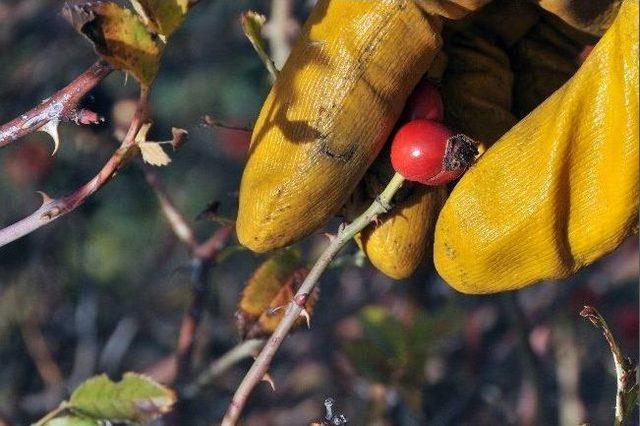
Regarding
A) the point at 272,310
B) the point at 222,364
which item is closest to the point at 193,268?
the point at 222,364

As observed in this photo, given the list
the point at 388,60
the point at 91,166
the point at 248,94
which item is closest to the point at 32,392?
the point at 91,166

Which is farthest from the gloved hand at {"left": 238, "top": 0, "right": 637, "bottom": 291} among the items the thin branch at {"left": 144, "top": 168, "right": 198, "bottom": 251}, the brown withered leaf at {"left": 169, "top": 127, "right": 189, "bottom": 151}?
the thin branch at {"left": 144, "top": 168, "right": 198, "bottom": 251}

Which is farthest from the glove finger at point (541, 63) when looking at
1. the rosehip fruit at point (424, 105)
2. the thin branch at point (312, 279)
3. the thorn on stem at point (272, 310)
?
the thorn on stem at point (272, 310)

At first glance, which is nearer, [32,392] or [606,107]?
[606,107]

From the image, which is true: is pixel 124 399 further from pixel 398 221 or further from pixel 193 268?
pixel 398 221

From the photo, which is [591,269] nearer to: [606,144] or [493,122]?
[493,122]

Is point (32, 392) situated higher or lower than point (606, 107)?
lower

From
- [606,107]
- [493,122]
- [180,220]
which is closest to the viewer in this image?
[606,107]

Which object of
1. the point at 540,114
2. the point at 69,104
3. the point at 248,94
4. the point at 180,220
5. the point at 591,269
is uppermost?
the point at 69,104
